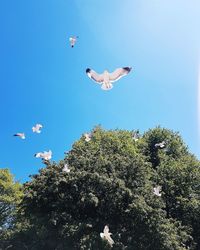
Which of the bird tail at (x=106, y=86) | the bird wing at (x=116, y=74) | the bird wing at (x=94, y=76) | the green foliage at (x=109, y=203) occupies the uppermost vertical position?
the green foliage at (x=109, y=203)

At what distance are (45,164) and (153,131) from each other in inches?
523

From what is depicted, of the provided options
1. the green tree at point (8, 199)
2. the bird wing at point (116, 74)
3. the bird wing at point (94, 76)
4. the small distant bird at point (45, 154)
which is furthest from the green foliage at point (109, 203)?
the bird wing at point (116, 74)

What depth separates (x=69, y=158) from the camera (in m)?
33.6

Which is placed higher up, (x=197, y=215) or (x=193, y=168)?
(x=193, y=168)

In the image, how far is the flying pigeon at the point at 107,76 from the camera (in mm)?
13931

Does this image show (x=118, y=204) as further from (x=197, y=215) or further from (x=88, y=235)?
(x=197, y=215)

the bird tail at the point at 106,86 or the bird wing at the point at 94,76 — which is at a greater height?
the bird wing at the point at 94,76

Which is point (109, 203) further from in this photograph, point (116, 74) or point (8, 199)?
point (8, 199)

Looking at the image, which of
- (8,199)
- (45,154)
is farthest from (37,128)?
(8,199)

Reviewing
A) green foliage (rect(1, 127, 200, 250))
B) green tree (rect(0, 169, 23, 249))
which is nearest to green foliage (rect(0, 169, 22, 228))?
green tree (rect(0, 169, 23, 249))

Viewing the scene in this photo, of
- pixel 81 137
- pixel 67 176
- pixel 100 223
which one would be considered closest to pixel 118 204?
pixel 100 223

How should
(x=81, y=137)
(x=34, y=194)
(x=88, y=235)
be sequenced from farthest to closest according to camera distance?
(x=81, y=137)
(x=34, y=194)
(x=88, y=235)

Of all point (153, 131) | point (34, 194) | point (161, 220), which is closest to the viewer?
point (161, 220)

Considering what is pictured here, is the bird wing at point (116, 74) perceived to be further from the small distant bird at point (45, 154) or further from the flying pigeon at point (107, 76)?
the small distant bird at point (45, 154)
